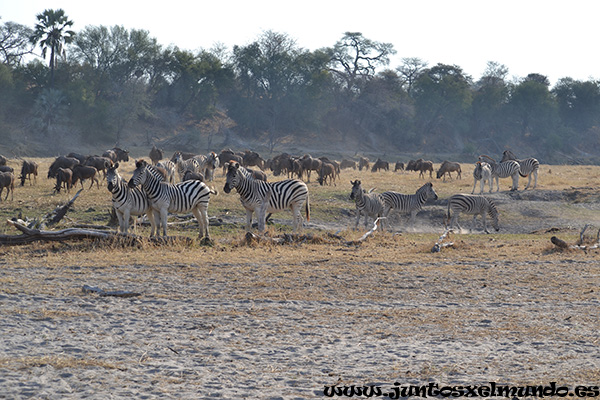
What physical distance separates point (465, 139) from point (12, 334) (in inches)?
3166

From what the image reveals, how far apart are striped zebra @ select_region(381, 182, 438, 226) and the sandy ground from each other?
7.85 m

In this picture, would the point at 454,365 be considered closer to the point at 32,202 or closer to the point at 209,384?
the point at 209,384

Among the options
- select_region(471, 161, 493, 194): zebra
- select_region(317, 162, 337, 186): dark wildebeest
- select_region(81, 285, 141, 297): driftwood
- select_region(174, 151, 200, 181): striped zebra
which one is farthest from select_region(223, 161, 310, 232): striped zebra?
select_region(471, 161, 493, 194): zebra

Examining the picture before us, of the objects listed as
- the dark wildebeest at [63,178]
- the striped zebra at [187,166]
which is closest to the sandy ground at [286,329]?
the dark wildebeest at [63,178]

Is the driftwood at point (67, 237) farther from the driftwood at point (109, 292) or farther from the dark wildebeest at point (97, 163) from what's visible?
the dark wildebeest at point (97, 163)

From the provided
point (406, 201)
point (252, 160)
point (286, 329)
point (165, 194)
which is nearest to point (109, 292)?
point (286, 329)

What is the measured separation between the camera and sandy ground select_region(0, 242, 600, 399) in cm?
540

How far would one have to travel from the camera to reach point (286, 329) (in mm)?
6969

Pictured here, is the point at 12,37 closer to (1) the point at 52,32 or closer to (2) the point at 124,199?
(1) the point at 52,32

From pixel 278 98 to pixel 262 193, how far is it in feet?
191

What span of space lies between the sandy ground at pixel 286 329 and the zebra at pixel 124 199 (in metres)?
2.30

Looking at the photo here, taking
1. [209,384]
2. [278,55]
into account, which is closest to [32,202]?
[209,384]

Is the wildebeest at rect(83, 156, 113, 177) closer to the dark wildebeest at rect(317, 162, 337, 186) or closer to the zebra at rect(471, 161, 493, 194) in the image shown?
the dark wildebeest at rect(317, 162, 337, 186)

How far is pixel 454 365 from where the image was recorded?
579cm
